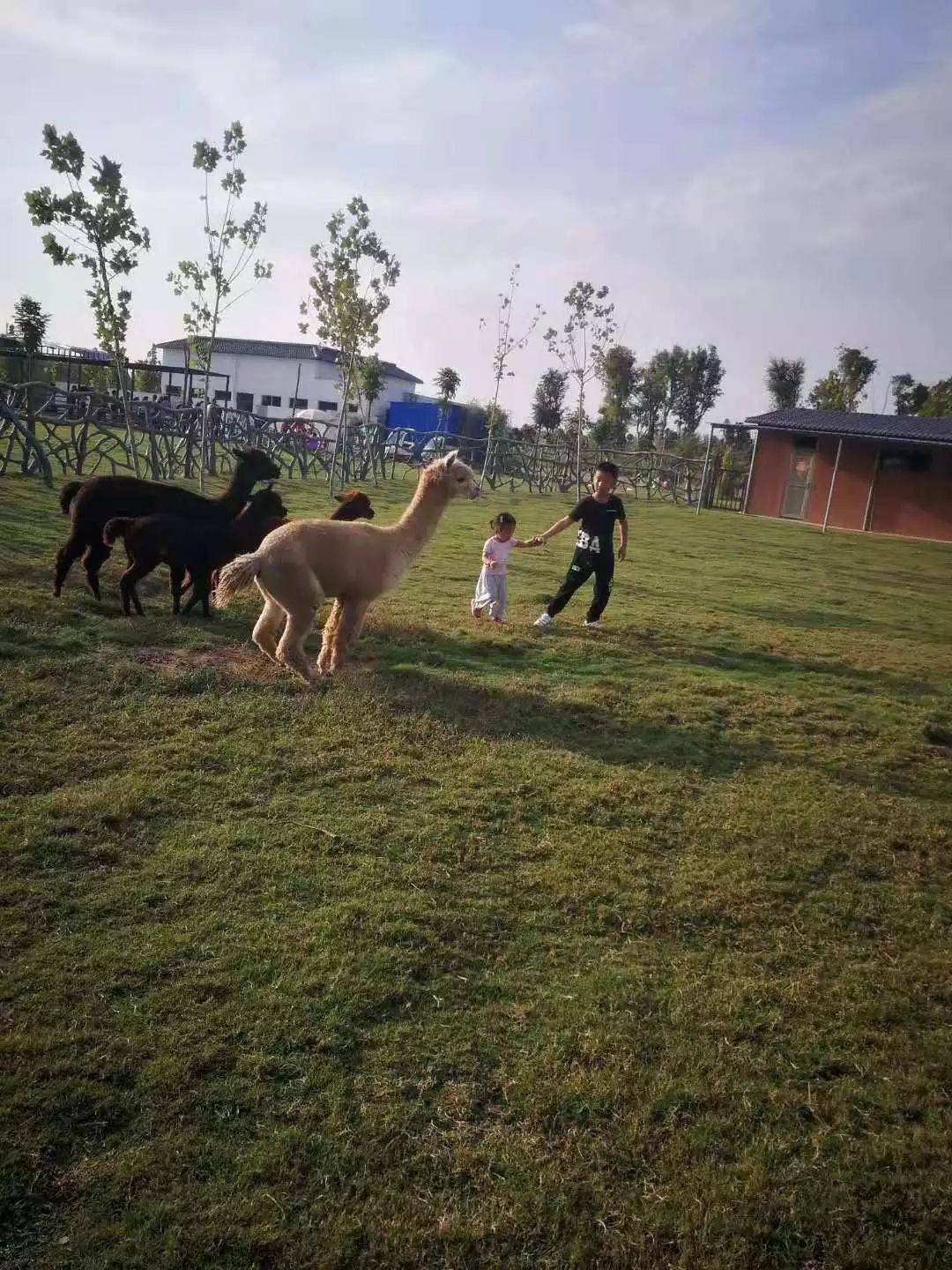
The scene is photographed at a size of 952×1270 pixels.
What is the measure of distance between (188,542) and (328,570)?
5.75 feet

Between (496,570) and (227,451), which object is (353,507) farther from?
(227,451)

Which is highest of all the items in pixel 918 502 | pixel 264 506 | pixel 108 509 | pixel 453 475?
pixel 918 502

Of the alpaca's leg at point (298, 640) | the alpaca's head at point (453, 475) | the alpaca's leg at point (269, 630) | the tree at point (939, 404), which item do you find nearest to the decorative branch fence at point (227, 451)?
the alpaca's leg at point (269, 630)

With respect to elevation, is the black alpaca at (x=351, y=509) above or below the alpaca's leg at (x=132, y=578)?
above

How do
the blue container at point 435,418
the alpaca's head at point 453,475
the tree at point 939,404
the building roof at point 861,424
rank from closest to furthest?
the alpaca's head at point 453,475 < the building roof at point 861,424 < the tree at point 939,404 < the blue container at point 435,418

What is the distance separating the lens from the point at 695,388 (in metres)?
58.6

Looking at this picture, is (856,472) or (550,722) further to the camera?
(856,472)

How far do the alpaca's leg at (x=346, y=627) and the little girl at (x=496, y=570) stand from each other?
2382mm

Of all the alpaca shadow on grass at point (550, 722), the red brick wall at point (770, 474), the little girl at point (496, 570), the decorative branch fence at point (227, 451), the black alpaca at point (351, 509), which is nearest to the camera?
the alpaca shadow on grass at point (550, 722)

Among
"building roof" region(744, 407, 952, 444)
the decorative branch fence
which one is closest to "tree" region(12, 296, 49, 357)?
the decorative branch fence

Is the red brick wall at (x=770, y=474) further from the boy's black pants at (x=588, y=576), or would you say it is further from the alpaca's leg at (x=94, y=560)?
the alpaca's leg at (x=94, y=560)

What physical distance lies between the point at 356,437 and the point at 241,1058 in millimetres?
27323

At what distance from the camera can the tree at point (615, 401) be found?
48.1m

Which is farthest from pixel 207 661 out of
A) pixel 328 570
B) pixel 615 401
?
pixel 615 401
